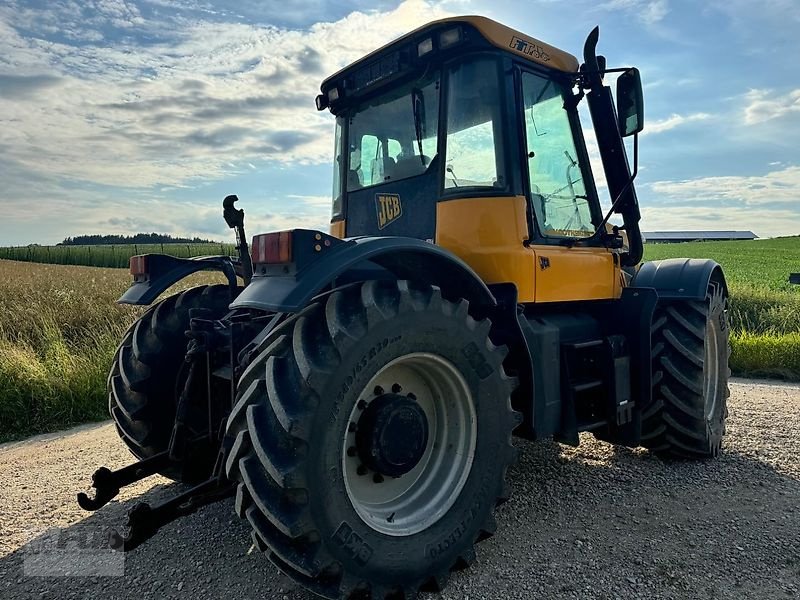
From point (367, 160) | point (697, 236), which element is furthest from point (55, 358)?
point (697, 236)

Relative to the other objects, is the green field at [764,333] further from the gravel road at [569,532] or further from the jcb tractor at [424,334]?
the jcb tractor at [424,334]

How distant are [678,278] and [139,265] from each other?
153 inches

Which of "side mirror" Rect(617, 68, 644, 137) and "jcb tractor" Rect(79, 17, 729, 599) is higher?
"side mirror" Rect(617, 68, 644, 137)

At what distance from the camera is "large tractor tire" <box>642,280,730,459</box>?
4309 mm

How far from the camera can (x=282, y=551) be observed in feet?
7.67

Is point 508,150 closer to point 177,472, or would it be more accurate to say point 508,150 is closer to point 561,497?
point 561,497

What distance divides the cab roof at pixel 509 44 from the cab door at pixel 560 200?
0.36ft

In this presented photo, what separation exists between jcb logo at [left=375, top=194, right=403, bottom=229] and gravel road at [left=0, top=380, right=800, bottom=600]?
1.96 metres

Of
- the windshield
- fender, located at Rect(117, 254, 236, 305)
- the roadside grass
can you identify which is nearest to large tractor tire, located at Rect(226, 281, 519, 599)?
the windshield

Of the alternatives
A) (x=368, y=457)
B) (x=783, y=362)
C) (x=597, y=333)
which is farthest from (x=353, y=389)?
(x=783, y=362)

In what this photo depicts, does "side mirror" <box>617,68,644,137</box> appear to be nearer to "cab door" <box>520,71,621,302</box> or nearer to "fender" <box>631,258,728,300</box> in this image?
"cab door" <box>520,71,621,302</box>

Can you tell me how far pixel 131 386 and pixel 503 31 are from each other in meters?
3.06

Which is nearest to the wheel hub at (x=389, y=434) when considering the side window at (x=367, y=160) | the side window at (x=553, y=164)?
the side window at (x=553, y=164)

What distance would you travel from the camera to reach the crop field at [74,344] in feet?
20.5
